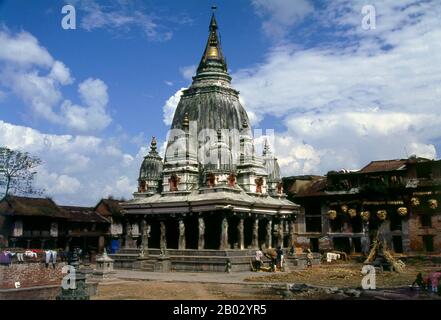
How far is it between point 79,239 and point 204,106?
88.9 ft

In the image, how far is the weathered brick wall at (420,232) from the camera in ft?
153

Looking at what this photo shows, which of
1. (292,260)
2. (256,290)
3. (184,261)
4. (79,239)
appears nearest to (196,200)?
(184,261)

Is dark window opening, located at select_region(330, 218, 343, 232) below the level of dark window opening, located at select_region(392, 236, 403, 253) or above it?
above

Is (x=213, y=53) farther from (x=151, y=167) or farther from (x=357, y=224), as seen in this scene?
(x=357, y=224)

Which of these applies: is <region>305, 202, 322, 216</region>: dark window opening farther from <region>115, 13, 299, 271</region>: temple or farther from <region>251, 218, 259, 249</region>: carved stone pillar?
<region>251, 218, 259, 249</region>: carved stone pillar

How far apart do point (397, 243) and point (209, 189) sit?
69.1 feet

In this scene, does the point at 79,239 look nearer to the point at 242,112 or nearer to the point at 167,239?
the point at 167,239

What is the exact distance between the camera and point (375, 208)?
2010 inches

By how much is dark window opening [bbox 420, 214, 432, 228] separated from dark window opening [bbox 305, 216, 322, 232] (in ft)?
36.8

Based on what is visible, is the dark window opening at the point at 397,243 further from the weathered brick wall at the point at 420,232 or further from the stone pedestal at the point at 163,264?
the stone pedestal at the point at 163,264

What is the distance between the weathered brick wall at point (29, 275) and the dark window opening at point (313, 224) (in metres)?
29.2

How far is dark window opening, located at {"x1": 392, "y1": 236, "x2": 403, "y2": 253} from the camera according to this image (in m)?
49.0

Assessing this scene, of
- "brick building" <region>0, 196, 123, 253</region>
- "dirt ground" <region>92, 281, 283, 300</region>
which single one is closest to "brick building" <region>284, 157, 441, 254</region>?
"brick building" <region>0, 196, 123, 253</region>

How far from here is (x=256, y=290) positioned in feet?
78.1
